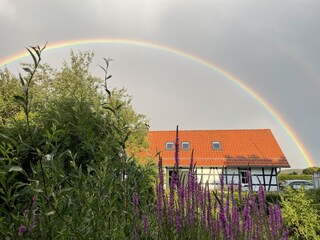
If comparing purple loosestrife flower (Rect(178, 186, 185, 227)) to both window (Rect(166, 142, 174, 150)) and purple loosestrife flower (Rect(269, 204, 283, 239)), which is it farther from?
window (Rect(166, 142, 174, 150))

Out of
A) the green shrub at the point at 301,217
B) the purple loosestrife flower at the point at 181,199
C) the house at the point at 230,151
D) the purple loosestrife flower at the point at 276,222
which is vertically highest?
the house at the point at 230,151

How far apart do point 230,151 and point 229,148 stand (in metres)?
0.61

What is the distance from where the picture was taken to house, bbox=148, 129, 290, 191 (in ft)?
96.4

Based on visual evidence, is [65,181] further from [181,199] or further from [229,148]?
[229,148]

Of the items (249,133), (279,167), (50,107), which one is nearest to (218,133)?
(249,133)

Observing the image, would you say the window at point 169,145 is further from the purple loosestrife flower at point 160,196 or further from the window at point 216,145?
the purple loosestrife flower at point 160,196

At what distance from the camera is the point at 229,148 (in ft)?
108

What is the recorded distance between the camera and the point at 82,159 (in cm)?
541

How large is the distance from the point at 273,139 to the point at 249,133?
2469 millimetres

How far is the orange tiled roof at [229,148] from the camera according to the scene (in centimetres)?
3022

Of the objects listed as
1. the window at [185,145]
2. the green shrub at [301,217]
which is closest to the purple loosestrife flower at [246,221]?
the green shrub at [301,217]

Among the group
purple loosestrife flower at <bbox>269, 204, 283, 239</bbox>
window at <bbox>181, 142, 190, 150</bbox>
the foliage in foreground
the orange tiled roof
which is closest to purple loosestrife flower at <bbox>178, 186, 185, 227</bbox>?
the foliage in foreground

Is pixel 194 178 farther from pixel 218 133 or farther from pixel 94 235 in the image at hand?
pixel 218 133

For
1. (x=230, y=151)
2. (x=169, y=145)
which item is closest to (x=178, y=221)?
(x=230, y=151)
